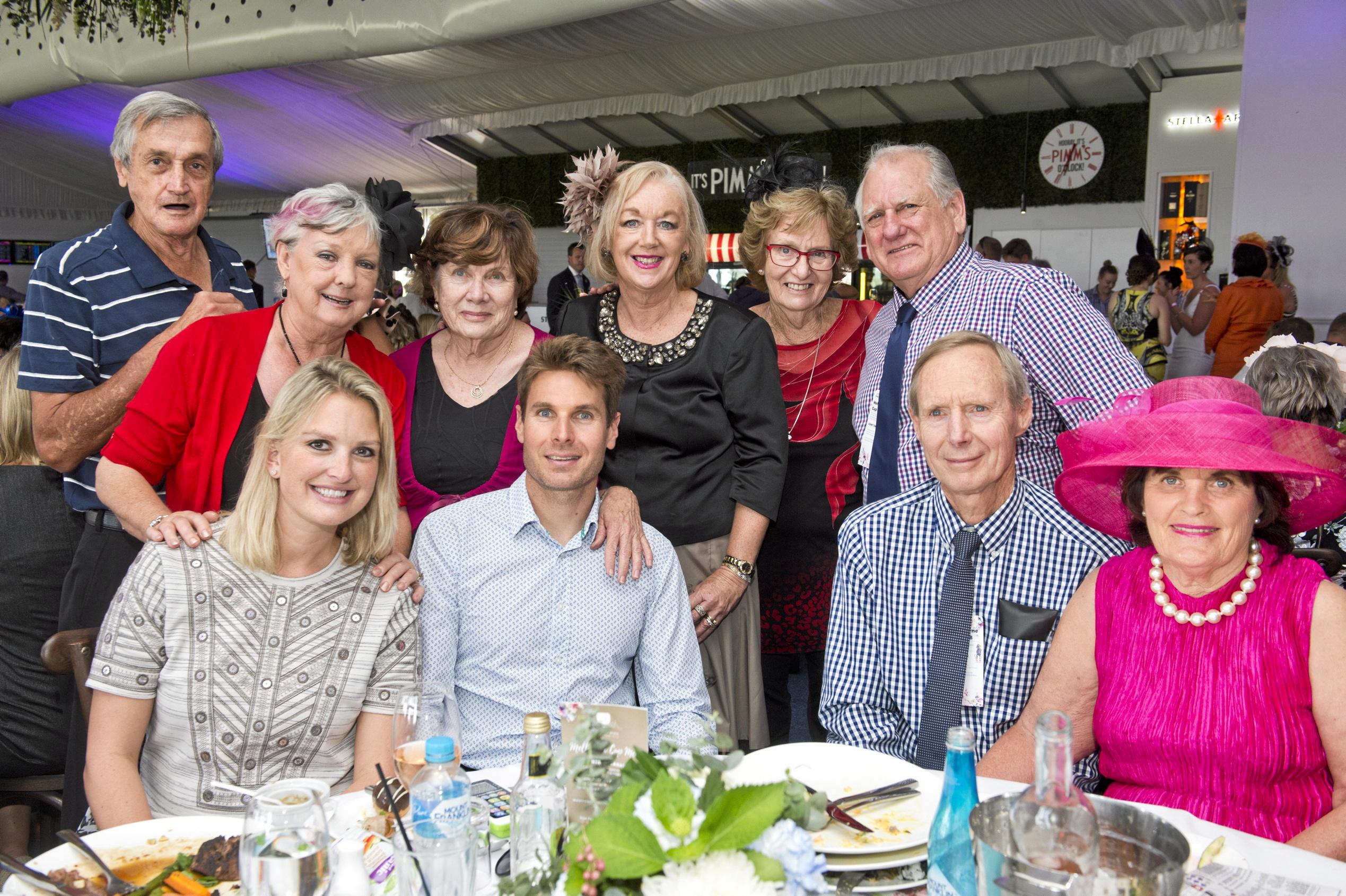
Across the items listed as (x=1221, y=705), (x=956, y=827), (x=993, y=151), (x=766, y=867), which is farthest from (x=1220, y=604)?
(x=993, y=151)

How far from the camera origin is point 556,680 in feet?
6.98

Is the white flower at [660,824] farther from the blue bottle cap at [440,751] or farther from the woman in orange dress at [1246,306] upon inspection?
the woman in orange dress at [1246,306]

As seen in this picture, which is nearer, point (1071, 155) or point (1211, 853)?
point (1211, 853)

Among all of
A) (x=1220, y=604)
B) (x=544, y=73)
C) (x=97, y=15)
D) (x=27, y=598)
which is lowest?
(x=27, y=598)

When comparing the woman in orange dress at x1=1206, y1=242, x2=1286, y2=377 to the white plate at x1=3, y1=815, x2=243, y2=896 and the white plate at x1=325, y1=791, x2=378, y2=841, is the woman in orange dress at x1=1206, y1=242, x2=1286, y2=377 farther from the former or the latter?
the white plate at x1=3, y1=815, x2=243, y2=896

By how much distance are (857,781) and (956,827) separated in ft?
1.23

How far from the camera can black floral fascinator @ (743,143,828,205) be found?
119 inches

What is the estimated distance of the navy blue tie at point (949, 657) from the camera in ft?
6.63

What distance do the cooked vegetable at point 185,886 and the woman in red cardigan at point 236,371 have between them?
1009 millimetres

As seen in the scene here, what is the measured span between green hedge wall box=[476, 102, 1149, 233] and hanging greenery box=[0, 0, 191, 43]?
416cm

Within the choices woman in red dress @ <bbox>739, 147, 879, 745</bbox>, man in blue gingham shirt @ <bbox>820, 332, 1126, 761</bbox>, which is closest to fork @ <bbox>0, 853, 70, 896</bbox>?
man in blue gingham shirt @ <bbox>820, 332, 1126, 761</bbox>

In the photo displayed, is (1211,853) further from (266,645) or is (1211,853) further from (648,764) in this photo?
(266,645)

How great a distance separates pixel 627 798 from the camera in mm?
999

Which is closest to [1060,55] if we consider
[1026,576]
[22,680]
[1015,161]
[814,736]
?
[1015,161]
